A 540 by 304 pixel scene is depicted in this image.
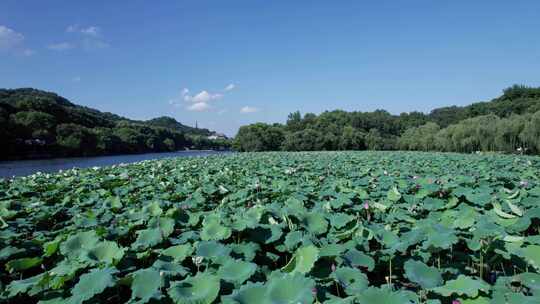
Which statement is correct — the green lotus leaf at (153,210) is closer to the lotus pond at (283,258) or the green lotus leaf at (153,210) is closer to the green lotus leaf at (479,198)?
the lotus pond at (283,258)

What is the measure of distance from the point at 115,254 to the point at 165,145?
72.7 metres

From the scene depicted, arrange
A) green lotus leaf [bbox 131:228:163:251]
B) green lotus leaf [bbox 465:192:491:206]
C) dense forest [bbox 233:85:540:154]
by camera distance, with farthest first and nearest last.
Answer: dense forest [bbox 233:85:540:154], green lotus leaf [bbox 465:192:491:206], green lotus leaf [bbox 131:228:163:251]

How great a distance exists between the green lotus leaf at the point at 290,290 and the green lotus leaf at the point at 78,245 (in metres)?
1.22

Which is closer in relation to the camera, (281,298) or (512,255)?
(281,298)

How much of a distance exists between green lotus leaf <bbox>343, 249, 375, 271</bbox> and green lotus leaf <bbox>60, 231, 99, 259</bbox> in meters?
1.48

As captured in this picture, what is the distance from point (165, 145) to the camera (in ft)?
232

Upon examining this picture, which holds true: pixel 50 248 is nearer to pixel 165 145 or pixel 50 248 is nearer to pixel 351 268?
pixel 351 268

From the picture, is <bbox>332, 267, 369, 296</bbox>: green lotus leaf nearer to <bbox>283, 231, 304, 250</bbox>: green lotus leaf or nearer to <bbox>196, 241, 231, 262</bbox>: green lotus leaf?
<bbox>283, 231, 304, 250</bbox>: green lotus leaf

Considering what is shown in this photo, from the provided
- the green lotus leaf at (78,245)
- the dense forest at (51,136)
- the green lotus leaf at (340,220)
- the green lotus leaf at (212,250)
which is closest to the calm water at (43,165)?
the dense forest at (51,136)

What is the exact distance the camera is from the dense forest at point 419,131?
980 inches

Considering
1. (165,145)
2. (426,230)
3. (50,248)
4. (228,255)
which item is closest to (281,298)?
(228,255)

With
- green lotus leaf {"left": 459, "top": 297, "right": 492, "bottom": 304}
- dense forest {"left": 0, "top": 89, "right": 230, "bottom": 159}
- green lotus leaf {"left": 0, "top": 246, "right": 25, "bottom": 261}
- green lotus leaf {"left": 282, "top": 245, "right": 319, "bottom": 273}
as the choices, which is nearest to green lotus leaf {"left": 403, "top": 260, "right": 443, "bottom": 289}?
green lotus leaf {"left": 459, "top": 297, "right": 492, "bottom": 304}

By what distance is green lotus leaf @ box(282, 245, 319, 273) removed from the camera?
1.54m

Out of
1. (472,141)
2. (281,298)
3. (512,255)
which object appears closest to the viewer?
(281,298)
